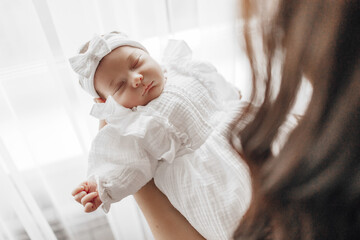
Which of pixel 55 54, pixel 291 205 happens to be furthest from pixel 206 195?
pixel 55 54

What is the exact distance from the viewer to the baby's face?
29.5 inches

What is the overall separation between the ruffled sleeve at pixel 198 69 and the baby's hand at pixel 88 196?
426mm

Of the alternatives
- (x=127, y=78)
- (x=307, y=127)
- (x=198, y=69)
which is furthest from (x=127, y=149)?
(x=307, y=127)

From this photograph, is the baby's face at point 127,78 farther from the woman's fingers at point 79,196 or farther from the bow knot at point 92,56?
the woman's fingers at point 79,196

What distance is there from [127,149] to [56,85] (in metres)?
0.39

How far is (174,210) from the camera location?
2.35 ft

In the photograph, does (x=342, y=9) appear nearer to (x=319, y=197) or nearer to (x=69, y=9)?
(x=319, y=197)

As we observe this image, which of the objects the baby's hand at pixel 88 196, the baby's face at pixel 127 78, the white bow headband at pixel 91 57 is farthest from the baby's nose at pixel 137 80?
the baby's hand at pixel 88 196

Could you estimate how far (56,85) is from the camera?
0.92 metres

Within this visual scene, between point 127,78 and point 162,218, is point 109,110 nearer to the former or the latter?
point 127,78

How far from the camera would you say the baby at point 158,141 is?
0.65 meters

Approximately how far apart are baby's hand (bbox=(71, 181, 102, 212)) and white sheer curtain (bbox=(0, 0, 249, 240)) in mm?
398

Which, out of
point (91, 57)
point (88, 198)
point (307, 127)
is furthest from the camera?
point (91, 57)

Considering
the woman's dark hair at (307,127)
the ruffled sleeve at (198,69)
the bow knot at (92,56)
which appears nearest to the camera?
the woman's dark hair at (307,127)
